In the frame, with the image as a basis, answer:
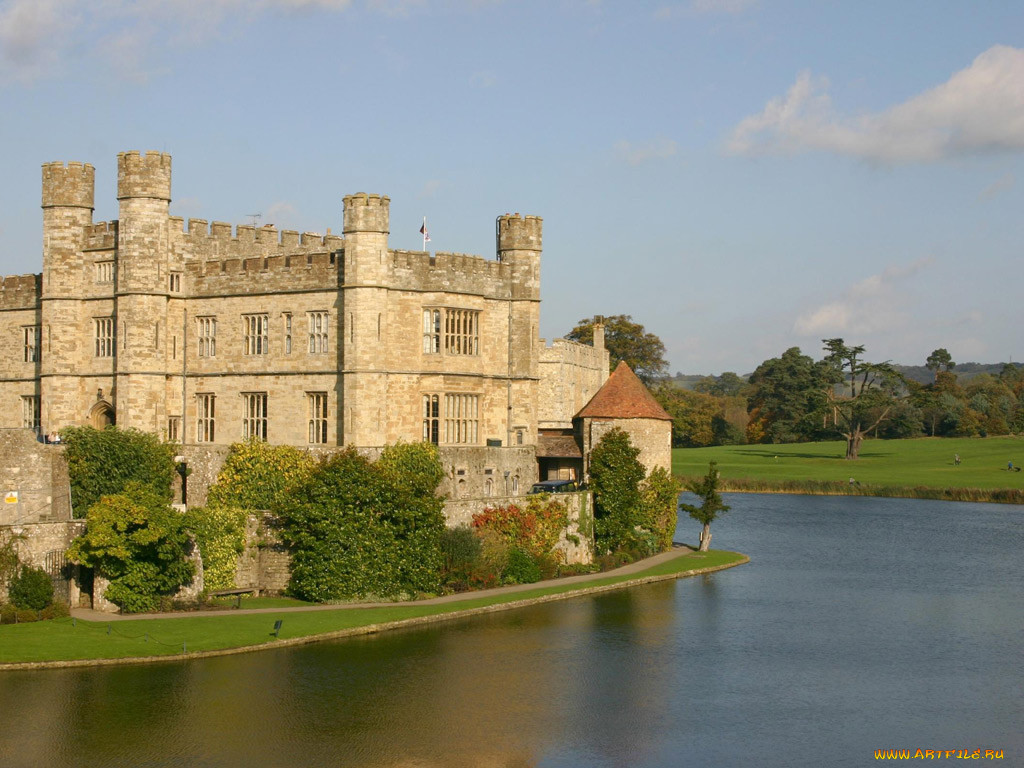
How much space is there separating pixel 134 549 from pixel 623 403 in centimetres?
2108

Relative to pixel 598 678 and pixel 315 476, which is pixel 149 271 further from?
pixel 598 678

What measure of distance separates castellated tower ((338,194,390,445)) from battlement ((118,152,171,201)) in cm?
761

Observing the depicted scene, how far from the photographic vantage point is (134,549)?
36375 millimetres

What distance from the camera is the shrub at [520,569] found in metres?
43.5

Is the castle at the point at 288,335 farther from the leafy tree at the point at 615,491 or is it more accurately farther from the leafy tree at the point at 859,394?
the leafy tree at the point at 859,394

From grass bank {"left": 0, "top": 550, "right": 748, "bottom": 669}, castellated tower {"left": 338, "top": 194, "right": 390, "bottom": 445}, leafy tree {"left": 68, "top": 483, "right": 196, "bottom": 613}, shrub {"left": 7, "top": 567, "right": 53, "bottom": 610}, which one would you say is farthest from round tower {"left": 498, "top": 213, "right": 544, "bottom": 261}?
shrub {"left": 7, "top": 567, "right": 53, "bottom": 610}

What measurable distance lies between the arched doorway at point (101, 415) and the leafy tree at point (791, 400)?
80829mm

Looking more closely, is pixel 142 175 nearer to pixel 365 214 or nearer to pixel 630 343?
pixel 365 214

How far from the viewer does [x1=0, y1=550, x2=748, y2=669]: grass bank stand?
102 feet

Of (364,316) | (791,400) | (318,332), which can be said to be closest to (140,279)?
(318,332)

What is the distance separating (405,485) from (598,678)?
12044 mm

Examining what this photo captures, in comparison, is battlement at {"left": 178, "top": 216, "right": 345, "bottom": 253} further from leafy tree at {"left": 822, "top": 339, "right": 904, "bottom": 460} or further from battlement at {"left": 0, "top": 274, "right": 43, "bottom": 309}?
leafy tree at {"left": 822, "top": 339, "right": 904, "bottom": 460}

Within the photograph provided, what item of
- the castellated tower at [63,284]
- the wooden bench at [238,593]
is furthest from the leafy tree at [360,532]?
the castellated tower at [63,284]

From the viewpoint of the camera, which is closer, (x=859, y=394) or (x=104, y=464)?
(x=104, y=464)
